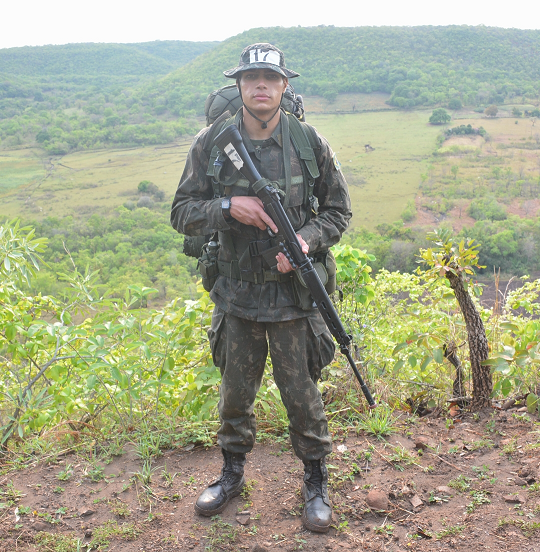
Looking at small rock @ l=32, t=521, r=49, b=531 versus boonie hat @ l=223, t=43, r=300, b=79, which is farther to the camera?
small rock @ l=32, t=521, r=49, b=531

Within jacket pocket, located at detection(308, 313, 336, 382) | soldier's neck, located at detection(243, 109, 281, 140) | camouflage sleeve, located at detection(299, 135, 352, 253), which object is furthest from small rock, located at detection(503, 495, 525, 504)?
soldier's neck, located at detection(243, 109, 281, 140)

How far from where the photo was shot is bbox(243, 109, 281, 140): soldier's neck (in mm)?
2035

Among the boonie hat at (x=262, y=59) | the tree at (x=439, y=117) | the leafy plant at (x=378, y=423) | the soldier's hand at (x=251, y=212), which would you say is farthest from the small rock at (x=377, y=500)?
the tree at (x=439, y=117)

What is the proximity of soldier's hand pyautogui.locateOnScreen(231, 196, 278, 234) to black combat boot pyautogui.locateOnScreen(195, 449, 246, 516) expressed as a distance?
112 centimetres

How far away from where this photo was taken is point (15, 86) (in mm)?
72000

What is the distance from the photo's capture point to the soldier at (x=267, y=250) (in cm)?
197

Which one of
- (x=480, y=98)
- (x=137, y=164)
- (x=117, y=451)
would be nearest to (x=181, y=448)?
(x=117, y=451)

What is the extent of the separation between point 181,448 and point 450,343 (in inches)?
Answer: 67.7

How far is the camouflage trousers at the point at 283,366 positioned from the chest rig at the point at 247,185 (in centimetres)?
23

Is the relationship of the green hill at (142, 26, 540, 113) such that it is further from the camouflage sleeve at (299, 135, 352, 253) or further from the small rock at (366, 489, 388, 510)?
the small rock at (366, 489, 388, 510)

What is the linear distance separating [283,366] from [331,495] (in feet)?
2.31

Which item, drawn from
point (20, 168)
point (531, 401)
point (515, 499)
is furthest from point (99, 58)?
point (515, 499)

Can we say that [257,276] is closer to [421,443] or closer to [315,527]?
[315,527]

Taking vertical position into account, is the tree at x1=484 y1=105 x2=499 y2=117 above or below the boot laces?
above
